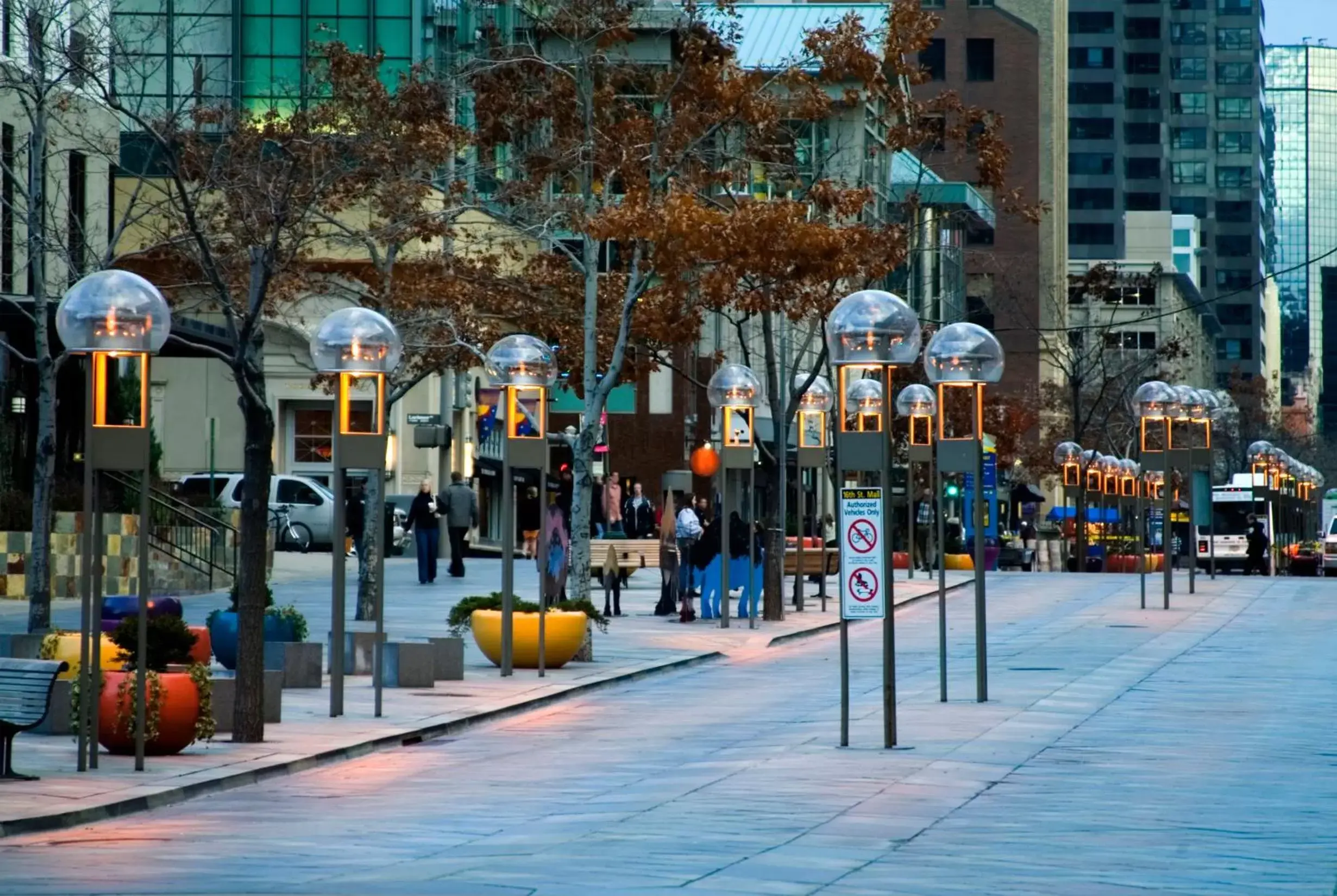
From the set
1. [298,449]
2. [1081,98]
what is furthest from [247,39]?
[1081,98]

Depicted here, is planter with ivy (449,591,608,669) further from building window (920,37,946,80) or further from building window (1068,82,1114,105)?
building window (1068,82,1114,105)

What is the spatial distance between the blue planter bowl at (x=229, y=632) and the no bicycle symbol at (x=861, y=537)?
773cm

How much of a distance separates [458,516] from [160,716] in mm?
29337

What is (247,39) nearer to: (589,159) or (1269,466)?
(1269,466)

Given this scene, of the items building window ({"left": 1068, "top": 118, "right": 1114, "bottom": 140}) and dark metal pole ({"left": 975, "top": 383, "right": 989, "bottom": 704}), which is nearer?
dark metal pole ({"left": 975, "top": 383, "right": 989, "bottom": 704})

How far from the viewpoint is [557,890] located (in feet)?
37.7

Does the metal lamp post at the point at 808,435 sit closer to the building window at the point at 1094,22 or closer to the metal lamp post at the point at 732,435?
the metal lamp post at the point at 732,435

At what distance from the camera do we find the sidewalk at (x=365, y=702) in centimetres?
1603

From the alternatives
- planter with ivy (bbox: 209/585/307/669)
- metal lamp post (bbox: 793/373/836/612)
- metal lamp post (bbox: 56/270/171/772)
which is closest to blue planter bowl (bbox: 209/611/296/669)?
planter with ivy (bbox: 209/585/307/669)

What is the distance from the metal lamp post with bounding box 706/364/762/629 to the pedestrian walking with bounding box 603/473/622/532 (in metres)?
21.6

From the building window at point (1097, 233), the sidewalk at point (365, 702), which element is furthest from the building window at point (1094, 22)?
the sidewalk at point (365, 702)

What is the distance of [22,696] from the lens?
1666cm

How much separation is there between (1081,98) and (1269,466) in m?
115

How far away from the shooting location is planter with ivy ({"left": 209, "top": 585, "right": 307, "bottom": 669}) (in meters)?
24.9
